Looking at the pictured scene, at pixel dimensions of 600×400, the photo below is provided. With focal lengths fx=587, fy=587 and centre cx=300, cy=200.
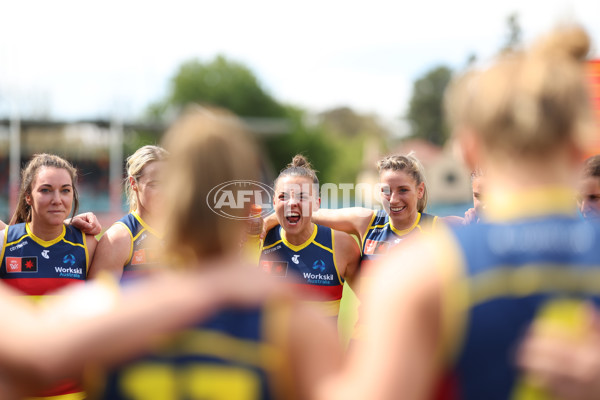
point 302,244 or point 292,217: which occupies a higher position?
point 292,217

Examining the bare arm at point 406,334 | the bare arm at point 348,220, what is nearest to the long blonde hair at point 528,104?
the bare arm at point 406,334

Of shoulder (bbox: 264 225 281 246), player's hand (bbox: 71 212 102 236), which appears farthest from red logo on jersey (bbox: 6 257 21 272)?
shoulder (bbox: 264 225 281 246)

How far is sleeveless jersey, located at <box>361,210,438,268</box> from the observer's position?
16.4ft

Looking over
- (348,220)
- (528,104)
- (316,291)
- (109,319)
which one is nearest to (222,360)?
(109,319)

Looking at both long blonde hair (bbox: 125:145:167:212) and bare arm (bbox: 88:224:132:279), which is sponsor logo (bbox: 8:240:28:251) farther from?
long blonde hair (bbox: 125:145:167:212)

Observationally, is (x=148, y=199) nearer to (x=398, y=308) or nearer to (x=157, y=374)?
(x=157, y=374)

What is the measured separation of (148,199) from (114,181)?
3340 centimetres

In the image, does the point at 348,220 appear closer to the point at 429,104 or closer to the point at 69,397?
the point at 69,397

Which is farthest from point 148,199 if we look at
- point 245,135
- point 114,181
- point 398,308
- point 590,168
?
point 114,181

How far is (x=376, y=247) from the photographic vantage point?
5.04 metres

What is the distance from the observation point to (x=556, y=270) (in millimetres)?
1334

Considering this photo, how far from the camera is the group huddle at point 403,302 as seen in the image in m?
1.29

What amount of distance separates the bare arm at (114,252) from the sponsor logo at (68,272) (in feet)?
0.25

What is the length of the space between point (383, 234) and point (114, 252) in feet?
7.42
